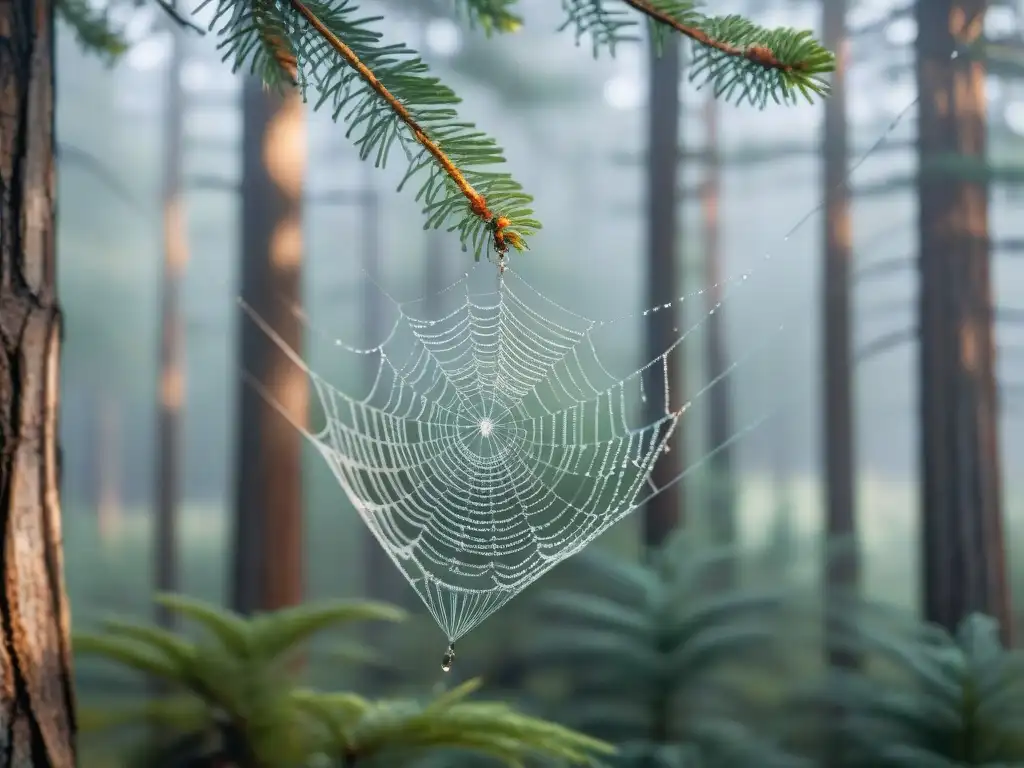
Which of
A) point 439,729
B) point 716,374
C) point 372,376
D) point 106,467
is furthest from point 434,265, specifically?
point 439,729

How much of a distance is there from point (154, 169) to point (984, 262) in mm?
16284

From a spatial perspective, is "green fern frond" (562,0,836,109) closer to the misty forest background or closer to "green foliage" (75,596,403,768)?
the misty forest background

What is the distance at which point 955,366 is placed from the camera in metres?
4.32

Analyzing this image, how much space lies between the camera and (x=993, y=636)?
12.0 feet

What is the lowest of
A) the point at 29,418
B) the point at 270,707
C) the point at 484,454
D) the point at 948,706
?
the point at 948,706

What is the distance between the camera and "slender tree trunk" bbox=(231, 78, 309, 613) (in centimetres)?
410

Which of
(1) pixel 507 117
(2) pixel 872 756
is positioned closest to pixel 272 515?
(2) pixel 872 756

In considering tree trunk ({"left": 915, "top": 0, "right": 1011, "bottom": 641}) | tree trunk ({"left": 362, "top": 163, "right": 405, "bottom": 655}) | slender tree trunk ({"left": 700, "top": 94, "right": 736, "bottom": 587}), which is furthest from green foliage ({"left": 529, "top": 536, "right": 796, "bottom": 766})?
tree trunk ({"left": 362, "top": 163, "right": 405, "bottom": 655})

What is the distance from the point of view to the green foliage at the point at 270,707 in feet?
7.50

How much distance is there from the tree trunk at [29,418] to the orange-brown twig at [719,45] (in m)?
0.96

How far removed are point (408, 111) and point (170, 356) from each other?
8554 millimetres

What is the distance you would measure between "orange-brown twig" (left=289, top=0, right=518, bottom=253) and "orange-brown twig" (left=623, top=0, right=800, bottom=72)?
37 centimetres

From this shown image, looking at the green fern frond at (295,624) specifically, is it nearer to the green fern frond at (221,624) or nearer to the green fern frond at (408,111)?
the green fern frond at (221,624)

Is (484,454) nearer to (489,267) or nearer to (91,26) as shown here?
(91,26)
